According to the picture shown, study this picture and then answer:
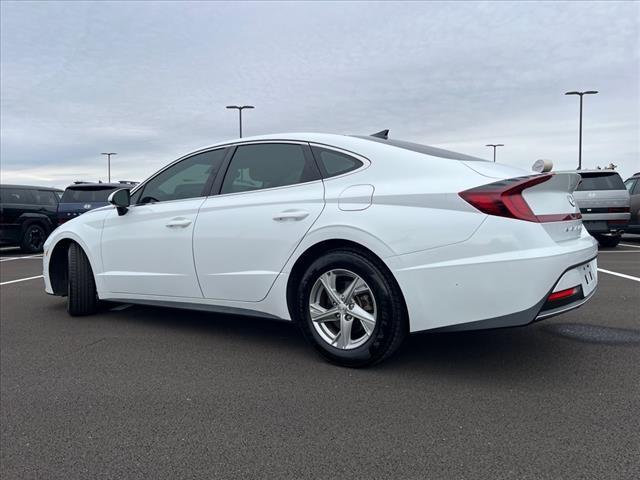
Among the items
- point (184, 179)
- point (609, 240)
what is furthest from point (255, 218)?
point (609, 240)

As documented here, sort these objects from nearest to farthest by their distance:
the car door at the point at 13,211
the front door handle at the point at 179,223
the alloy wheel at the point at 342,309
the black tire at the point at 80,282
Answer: the alloy wheel at the point at 342,309 < the front door handle at the point at 179,223 < the black tire at the point at 80,282 < the car door at the point at 13,211

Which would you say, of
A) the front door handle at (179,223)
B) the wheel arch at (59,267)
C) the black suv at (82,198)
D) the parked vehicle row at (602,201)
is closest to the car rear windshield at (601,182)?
the parked vehicle row at (602,201)

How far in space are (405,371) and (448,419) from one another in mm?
718

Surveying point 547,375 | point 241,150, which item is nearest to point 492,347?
point 547,375

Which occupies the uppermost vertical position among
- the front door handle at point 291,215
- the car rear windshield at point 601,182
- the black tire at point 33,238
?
the car rear windshield at point 601,182

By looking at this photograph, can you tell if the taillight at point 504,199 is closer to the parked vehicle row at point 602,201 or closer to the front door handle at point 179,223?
the front door handle at point 179,223

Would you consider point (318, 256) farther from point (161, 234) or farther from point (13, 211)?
point (13, 211)

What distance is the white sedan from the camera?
2936 millimetres

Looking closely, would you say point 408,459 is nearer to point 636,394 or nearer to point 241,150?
point 636,394

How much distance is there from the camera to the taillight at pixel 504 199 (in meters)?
2.94

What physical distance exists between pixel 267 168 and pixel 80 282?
2.41 m

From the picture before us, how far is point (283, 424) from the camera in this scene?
8.78 ft

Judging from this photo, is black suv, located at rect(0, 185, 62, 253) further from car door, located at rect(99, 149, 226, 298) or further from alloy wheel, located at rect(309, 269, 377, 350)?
alloy wheel, located at rect(309, 269, 377, 350)

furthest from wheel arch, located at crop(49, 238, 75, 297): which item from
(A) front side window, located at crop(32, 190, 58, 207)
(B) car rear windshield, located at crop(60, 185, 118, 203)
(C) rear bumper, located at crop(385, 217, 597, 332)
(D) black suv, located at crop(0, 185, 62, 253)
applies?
(A) front side window, located at crop(32, 190, 58, 207)
